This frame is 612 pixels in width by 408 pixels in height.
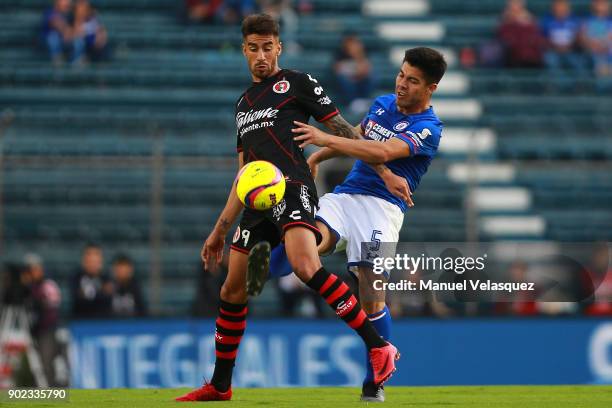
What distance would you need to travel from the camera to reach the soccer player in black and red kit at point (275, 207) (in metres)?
8.16

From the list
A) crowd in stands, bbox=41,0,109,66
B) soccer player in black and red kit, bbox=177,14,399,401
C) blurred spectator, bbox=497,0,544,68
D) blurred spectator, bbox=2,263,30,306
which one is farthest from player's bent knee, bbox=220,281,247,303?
blurred spectator, bbox=497,0,544,68

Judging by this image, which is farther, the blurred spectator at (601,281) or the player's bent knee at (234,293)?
the blurred spectator at (601,281)

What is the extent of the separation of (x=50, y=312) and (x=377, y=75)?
7318 millimetres

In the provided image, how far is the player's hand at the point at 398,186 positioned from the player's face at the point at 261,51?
1.02 meters

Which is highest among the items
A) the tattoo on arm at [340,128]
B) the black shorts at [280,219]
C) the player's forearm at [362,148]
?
the tattoo on arm at [340,128]

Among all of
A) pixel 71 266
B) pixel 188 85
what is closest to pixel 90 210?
pixel 71 266

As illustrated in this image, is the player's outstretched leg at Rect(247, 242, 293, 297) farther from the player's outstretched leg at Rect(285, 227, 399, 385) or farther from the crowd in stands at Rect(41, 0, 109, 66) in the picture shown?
the crowd in stands at Rect(41, 0, 109, 66)

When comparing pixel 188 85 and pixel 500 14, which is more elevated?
pixel 500 14

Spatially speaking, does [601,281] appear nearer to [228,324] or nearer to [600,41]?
[228,324]

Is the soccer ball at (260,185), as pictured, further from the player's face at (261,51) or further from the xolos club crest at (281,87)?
the player's face at (261,51)

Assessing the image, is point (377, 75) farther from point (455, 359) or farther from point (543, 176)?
point (455, 359)

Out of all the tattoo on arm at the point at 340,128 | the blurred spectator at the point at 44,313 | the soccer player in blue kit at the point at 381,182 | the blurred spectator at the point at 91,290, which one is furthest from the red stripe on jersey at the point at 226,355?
the blurred spectator at the point at 91,290

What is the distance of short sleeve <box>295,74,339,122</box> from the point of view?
27.7 feet

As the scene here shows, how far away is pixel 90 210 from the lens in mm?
15750
